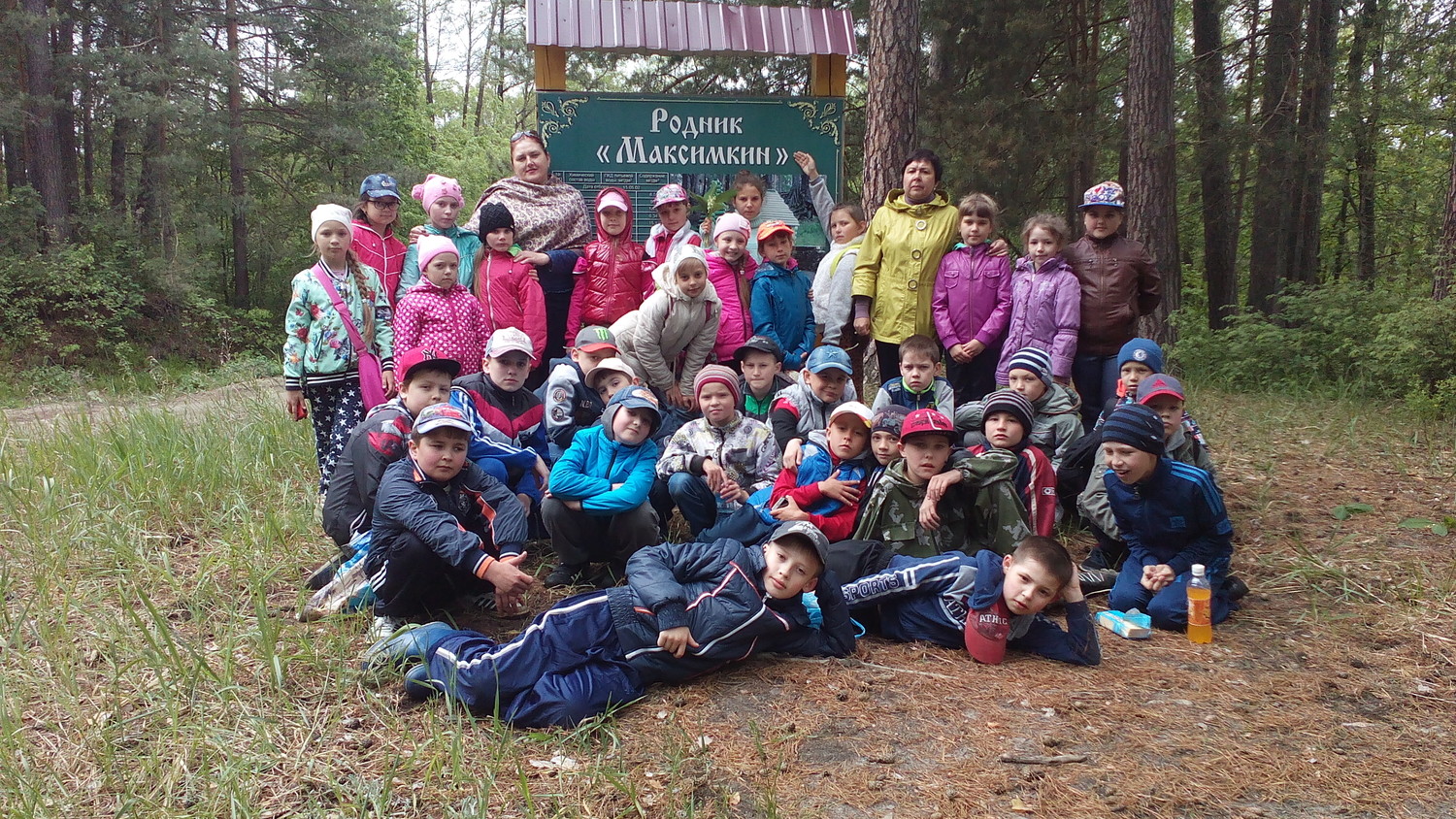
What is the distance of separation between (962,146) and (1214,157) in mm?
3028

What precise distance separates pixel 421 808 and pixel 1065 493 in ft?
12.0

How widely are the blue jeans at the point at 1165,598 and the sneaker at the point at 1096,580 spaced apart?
75mm

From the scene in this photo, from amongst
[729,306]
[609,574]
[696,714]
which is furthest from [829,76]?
[696,714]

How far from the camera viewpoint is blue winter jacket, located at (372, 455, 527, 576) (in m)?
3.39

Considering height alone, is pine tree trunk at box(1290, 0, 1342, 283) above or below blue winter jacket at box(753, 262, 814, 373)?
above

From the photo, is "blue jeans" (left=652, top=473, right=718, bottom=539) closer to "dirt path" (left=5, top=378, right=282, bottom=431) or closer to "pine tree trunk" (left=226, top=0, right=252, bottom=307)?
"dirt path" (left=5, top=378, right=282, bottom=431)

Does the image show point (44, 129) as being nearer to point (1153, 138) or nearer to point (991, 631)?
point (1153, 138)

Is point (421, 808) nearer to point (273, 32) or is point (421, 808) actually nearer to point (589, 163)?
point (589, 163)

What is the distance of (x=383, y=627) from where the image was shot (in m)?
3.51

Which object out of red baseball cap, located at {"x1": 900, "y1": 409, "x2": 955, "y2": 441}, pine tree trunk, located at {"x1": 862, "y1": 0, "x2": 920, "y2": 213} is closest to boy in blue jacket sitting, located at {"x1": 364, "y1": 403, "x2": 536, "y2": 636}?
red baseball cap, located at {"x1": 900, "y1": 409, "x2": 955, "y2": 441}

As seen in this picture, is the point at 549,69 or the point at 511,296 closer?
the point at 511,296

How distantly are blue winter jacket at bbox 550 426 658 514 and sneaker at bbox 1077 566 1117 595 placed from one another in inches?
81.2

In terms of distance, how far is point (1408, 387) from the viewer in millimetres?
7898

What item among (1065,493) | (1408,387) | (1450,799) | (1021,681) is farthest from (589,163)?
(1408,387)
